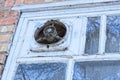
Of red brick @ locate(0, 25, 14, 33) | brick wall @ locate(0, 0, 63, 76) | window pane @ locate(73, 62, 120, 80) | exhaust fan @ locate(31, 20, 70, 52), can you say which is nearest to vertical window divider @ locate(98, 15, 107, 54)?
window pane @ locate(73, 62, 120, 80)

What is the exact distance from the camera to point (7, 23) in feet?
7.86

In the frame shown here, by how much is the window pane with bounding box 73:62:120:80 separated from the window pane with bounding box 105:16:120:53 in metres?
0.12

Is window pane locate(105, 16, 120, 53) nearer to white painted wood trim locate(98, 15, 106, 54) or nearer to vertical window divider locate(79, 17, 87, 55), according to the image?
white painted wood trim locate(98, 15, 106, 54)

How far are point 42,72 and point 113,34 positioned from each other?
1.85 feet

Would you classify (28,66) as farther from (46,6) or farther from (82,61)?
(46,6)

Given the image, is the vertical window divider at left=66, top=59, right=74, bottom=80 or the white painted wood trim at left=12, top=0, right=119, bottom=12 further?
the white painted wood trim at left=12, top=0, right=119, bottom=12

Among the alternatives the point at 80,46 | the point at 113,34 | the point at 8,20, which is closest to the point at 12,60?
the point at 8,20

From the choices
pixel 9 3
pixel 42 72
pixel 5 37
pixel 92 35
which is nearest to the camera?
pixel 42 72

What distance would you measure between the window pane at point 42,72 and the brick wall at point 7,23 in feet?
0.52

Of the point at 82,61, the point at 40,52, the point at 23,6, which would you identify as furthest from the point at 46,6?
the point at 82,61

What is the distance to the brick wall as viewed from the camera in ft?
7.31

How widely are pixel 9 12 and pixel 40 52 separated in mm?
534

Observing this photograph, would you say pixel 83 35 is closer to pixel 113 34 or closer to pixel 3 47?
pixel 113 34

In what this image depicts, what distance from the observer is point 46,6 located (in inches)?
95.1
